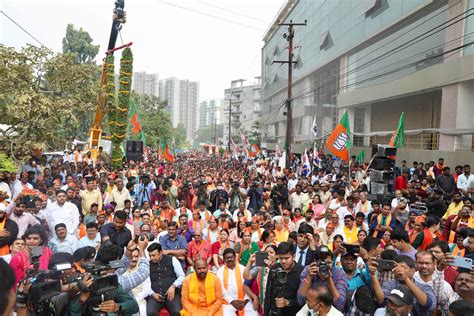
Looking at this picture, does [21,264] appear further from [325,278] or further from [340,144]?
[340,144]

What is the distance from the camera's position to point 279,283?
4.87m

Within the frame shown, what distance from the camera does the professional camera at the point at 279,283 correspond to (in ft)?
15.6

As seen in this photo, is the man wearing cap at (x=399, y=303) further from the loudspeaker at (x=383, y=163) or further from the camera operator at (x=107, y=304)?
the loudspeaker at (x=383, y=163)

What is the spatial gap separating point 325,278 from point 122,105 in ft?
75.3

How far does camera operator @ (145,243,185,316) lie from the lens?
223 inches

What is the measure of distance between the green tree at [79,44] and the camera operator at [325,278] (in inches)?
1802

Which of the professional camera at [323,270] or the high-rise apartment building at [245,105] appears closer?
the professional camera at [323,270]

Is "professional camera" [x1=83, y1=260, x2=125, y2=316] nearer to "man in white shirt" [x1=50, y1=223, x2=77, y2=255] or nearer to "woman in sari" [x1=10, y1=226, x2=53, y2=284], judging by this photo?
"woman in sari" [x1=10, y1=226, x2=53, y2=284]

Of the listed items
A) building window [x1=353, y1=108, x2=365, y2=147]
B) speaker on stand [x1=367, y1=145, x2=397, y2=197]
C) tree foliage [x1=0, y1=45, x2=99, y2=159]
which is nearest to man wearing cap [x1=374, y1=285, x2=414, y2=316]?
speaker on stand [x1=367, y1=145, x2=397, y2=197]

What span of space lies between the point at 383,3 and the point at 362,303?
76.1 ft

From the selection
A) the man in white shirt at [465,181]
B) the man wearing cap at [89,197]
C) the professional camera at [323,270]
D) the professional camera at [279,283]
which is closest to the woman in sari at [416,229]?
the professional camera at [279,283]

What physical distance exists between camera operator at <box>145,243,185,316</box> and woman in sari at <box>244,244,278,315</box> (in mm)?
964

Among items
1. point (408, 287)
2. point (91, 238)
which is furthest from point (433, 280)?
point (91, 238)

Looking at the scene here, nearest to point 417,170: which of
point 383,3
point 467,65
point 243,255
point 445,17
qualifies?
point 467,65
